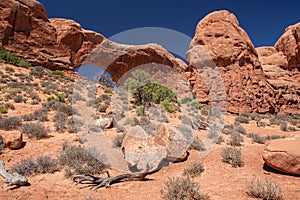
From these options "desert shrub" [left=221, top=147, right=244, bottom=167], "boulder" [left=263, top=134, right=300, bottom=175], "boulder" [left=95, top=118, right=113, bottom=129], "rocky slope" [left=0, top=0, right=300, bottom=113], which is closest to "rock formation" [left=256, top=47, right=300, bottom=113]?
"rocky slope" [left=0, top=0, right=300, bottom=113]

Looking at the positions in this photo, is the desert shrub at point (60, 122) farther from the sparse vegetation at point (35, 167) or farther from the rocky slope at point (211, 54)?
the rocky slope at point (211, 54)

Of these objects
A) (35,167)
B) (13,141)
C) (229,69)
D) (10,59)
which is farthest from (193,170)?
(10,59)

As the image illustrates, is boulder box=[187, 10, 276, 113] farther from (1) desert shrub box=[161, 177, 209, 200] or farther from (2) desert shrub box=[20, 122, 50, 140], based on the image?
(1) desert shrub box=[161, 177, 209, 200]

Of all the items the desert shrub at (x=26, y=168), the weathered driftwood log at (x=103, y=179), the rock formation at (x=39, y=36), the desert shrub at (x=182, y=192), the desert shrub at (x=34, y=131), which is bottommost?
the desert shrub at (x=26, y=168)

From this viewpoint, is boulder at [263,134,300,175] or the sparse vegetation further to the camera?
the sparse vegetation

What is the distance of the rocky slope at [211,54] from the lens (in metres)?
17.4

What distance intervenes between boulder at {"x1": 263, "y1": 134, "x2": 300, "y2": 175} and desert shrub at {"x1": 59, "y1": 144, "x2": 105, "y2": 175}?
405cm

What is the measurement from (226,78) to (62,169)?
17.1 meters

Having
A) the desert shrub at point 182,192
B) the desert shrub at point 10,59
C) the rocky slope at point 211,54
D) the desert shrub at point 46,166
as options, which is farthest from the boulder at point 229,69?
the desert shrub at point 10,59

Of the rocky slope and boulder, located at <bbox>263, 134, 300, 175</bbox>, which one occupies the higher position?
the rocky slope

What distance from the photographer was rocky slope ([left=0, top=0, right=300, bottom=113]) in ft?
57.1

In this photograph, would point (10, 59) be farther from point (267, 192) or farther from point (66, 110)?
point (267, 192)

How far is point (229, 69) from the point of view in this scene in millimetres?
17516

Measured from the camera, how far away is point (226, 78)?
17344 mm
